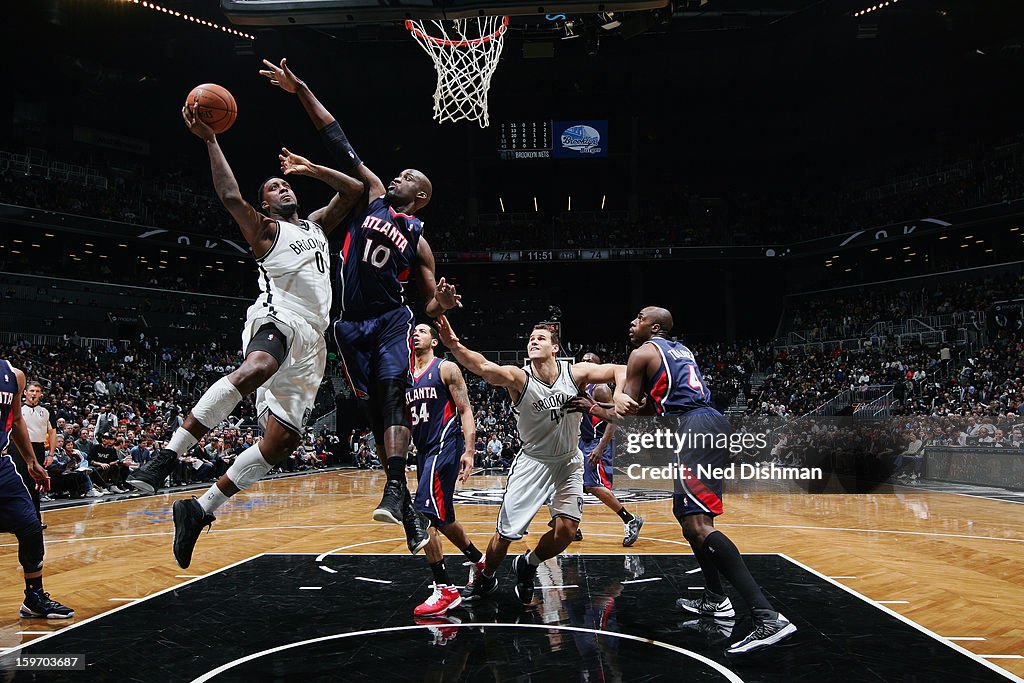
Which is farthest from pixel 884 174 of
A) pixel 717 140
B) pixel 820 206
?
pixel 717 140

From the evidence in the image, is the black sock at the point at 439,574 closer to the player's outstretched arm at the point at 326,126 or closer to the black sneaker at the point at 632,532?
the player's outstretched arm at the point at 326,126

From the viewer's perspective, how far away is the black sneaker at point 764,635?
15.5ft

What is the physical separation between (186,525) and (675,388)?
330 centimetres

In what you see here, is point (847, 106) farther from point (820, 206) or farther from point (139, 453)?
point (139, 453)

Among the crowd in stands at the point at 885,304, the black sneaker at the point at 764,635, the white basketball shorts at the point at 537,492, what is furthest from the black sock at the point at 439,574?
the crowd in stands at the point at 885,304

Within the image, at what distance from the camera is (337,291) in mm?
4715

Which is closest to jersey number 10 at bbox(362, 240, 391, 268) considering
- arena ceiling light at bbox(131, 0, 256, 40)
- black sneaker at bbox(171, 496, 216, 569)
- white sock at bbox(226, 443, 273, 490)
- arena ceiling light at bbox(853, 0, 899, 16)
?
white sock at bbox(226, 443, 273, 490)

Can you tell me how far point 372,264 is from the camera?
445 centimetres

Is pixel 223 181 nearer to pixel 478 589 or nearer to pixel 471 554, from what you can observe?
pixel 471 554

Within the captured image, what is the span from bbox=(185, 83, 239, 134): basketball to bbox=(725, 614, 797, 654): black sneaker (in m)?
4.37

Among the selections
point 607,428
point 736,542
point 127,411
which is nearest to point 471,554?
point 607,428

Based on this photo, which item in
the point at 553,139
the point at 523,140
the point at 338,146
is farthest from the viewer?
the point at 553,139

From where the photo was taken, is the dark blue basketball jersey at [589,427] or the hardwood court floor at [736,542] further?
the dark blue basketball jersey at [589,427]

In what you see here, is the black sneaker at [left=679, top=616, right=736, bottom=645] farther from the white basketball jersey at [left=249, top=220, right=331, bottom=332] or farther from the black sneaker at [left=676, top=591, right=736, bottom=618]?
the white basketball jersey at [left=249, top=220, right=331, bottom=332]
